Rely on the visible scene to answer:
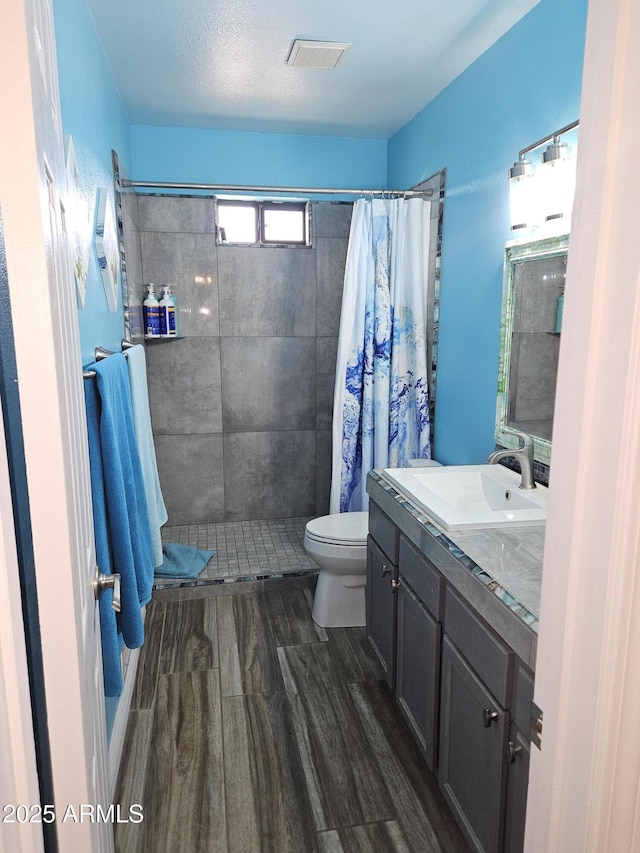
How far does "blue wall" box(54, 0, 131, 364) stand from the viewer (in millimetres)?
1806

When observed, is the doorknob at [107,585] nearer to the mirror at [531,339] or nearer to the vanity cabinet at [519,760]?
the vanity cabinet at [519,760]

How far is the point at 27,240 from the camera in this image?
2.37ft

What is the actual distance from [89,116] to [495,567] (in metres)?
2.02

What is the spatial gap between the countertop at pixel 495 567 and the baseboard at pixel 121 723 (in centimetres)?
110

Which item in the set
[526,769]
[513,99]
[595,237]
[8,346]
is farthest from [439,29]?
[526,769]

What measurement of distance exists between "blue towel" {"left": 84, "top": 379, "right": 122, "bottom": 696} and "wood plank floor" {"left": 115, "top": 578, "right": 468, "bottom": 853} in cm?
48

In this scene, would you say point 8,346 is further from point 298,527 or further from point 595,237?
point 298,527

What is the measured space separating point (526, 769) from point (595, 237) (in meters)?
1.11

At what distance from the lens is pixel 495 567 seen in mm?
1528

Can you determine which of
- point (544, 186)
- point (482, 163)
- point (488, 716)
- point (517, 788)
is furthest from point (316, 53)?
point (517, 788)

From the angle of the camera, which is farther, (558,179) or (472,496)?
(472,496)

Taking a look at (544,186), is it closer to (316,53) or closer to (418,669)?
(316,53)

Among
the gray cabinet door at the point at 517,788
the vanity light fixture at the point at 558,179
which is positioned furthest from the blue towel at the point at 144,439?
the vanity light fixture at the point at 558,179

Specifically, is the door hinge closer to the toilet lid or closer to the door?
the door
